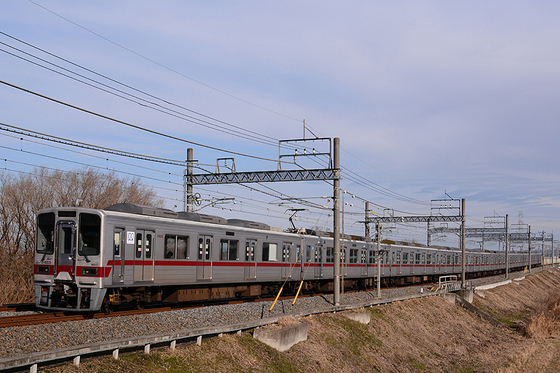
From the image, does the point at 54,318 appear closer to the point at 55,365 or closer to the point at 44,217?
the point at 44,217

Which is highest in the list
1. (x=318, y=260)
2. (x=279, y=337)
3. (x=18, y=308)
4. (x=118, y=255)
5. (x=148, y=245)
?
(x=148, y=245)

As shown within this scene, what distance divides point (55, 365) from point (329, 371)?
8838mm

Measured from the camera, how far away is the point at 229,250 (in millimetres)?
20328

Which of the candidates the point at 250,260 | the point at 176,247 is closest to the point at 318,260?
the point at 250,260

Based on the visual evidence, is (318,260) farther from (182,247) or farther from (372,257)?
(182,247)

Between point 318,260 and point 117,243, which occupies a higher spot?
point 117,243

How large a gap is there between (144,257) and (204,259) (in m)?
3.18

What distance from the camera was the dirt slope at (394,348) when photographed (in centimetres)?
1193

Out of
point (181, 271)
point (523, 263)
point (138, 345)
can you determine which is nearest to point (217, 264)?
point (181, 271)

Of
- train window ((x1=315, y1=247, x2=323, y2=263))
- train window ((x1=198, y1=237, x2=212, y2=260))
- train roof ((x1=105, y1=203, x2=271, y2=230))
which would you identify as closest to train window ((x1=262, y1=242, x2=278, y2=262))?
train roof ((x1=105, y1=203, x2=271, y2=230))

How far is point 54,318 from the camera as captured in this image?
13.4 metres

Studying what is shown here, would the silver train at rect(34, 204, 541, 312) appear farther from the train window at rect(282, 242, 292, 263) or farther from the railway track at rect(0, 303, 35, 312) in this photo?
the railway track at rect(0, 303, 35, 312)

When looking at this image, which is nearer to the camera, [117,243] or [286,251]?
[117,243]

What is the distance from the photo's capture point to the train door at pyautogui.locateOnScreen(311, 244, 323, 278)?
27.2 metres
